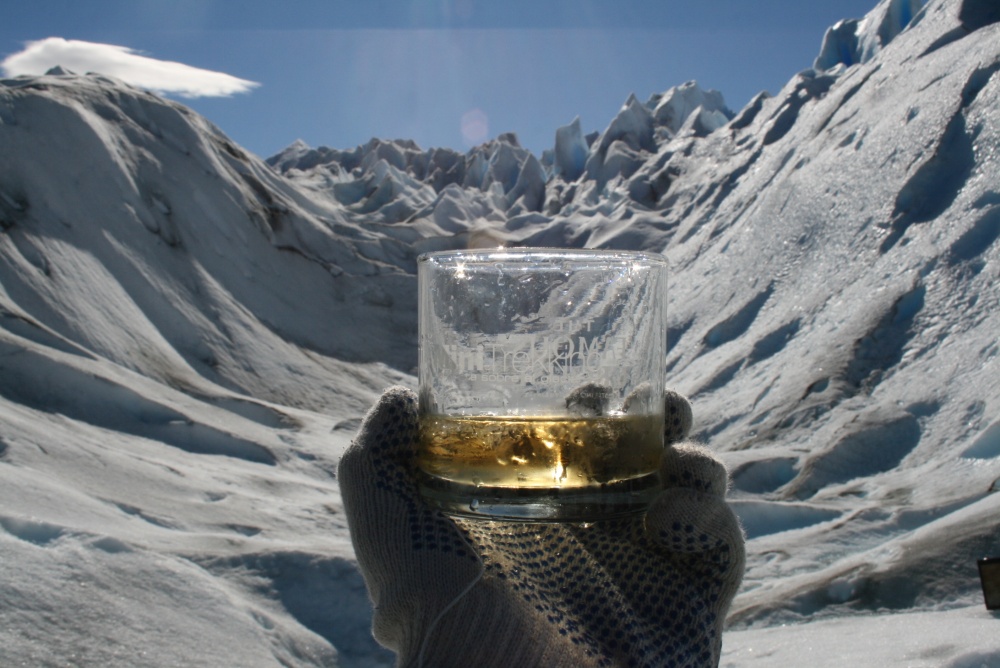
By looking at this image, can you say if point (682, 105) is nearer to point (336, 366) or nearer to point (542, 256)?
point (336, 366)

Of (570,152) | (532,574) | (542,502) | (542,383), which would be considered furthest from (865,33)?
(542,502)

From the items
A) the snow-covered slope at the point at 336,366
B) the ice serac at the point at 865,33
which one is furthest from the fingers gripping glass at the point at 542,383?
the ice serac at the point at 865,33

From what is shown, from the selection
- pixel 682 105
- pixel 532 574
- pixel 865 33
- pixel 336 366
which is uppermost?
pixel 682 105

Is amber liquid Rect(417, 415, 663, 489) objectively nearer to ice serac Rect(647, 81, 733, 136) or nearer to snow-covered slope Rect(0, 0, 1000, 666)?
snow-covered slope Rect(0, 0, 1000, 666)

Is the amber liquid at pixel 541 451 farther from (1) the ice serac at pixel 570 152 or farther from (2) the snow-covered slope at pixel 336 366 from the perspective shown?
(1) the ice serac at pixel 570 152

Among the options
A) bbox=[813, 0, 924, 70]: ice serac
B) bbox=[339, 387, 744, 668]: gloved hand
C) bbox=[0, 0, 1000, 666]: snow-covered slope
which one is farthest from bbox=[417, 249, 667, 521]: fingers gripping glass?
bbox=[813, 0, 924, 70]: ice serac

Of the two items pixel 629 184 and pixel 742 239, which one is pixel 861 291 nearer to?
pixel 742 239
